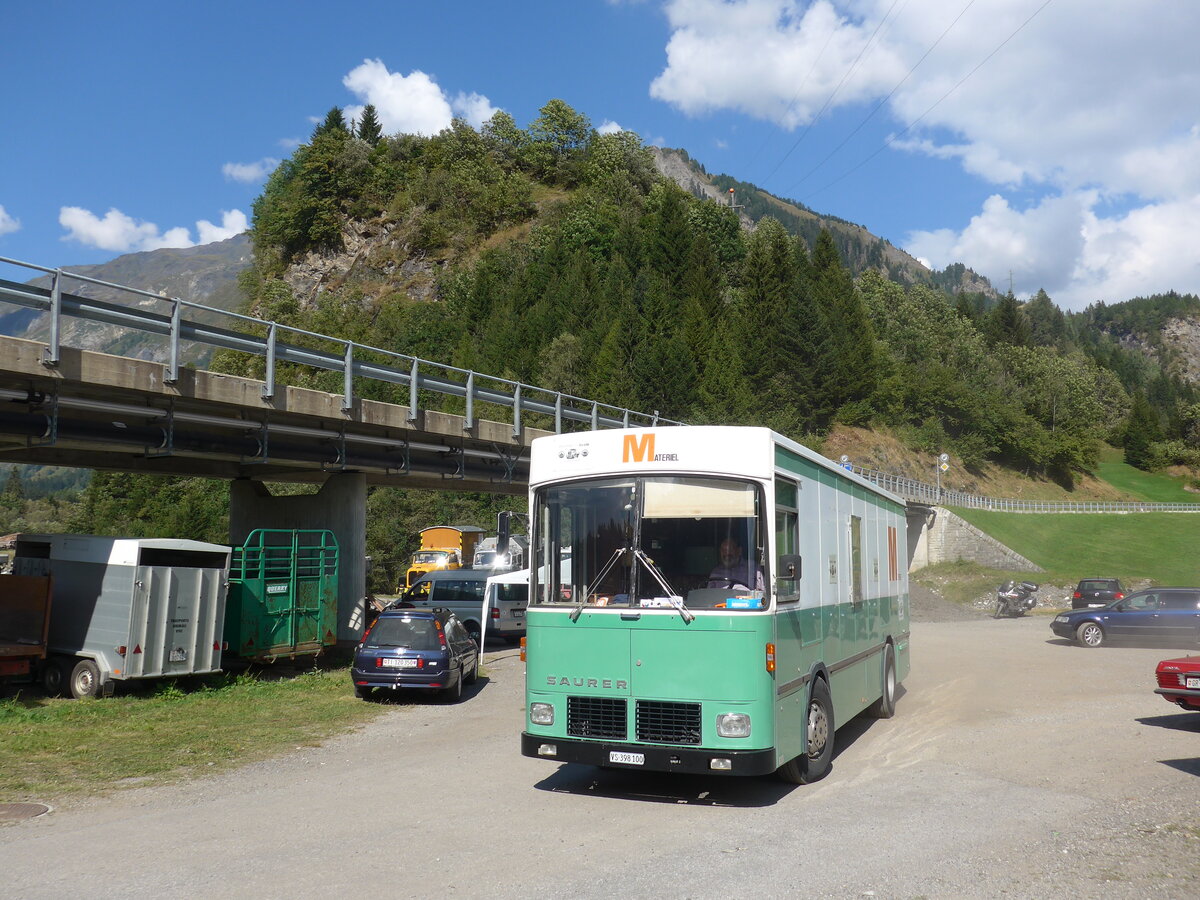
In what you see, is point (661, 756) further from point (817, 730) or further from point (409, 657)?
point (409, 657)

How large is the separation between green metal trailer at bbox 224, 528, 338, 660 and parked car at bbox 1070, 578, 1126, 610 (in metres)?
26.1

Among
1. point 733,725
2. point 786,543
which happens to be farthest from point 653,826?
point 786,543

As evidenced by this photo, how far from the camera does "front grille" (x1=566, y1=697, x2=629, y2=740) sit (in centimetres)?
841

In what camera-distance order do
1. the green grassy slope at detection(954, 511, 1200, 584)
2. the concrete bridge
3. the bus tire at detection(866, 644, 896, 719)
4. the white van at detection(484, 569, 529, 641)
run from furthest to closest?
the green grassy slope at detection(954, 511, 1200, 584), the white van at detection(484, 569, 529, 641), the concrete bridge, the bus tire at detection(866, 644, 896, 719)

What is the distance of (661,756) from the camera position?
8.17 meters

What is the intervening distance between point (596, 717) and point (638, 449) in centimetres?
238

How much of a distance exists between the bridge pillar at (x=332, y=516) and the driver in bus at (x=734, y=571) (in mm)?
16335

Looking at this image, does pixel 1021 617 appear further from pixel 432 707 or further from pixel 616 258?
pixel 616 258

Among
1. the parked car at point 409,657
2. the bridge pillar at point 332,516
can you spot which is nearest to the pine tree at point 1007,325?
the bridge pillar at point 332,516

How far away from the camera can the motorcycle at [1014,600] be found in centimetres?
3997

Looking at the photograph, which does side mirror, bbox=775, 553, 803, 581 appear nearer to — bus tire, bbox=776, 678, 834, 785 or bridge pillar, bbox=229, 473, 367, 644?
bus tire, bbox=776, 678, 834, 785

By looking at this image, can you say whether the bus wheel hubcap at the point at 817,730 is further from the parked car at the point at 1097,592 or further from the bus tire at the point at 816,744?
the parked car at the point at 1097,592

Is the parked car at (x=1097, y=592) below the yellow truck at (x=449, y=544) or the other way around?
below

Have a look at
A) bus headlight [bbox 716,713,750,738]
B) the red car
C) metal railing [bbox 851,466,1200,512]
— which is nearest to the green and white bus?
bus headlight [bbox 716,713,750,738]
